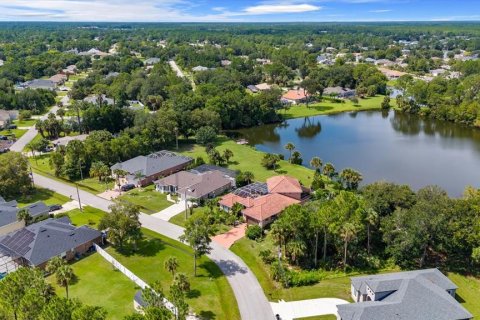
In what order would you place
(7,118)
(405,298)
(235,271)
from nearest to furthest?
(405,298) → (235,271) → (7,118)

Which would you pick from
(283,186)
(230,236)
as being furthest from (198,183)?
(230,236)

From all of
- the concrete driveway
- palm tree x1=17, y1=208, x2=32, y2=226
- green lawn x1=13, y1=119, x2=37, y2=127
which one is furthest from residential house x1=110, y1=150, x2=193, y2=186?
green lawn x1=13, y1=119, x2=37, y2=127

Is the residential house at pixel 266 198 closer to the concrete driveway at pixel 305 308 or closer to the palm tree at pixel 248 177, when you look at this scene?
the palm tree at pixel 248 177

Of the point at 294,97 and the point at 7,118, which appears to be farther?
the point at 294,97

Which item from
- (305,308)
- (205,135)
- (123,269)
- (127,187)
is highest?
(205,135)

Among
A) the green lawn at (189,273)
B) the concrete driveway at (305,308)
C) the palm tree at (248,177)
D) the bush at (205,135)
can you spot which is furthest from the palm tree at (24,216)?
the bush at (205,135)

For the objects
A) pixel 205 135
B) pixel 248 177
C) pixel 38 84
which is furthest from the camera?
pixel 38 84

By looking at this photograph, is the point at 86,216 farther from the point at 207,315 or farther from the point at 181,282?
the point at 207,315
